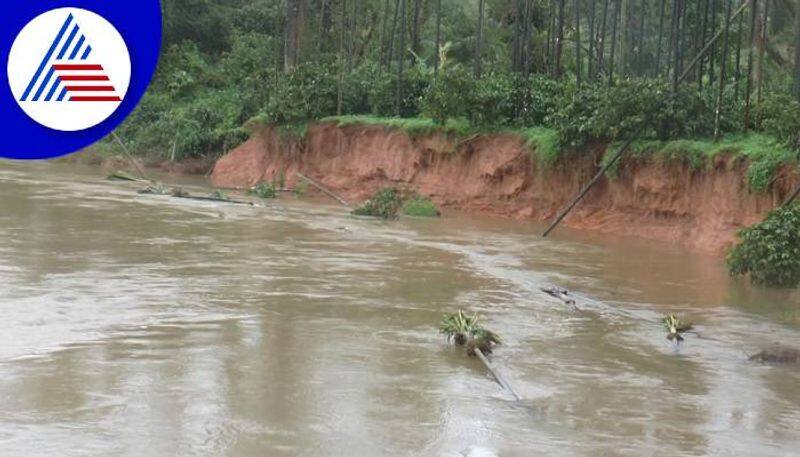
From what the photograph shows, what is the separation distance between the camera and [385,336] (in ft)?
30.8

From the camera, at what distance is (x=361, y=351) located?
8.77 m

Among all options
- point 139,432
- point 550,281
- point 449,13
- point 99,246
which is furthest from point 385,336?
point 449,13

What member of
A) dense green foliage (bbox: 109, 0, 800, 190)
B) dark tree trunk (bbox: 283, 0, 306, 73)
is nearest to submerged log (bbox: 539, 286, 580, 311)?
dense green foliage (bbox: 109, 0, 800, 190)

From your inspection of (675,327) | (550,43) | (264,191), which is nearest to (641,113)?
(264,191)

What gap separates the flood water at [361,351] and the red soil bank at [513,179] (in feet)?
5.88

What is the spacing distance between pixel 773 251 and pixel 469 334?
566 centimetres

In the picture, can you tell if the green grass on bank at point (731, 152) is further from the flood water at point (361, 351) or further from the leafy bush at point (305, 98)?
the leafy bush at point (305, 98)

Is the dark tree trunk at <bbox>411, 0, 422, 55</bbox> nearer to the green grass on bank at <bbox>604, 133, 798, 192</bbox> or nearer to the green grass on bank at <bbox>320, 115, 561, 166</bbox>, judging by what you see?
the green grass on bank at <bbox>320, 115, 561, 166</bbox>

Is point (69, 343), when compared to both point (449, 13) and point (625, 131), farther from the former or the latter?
point (449, 13)

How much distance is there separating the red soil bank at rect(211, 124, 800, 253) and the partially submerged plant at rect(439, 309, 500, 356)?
331 inches

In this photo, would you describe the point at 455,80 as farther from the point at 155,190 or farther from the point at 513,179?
the point at 155,190

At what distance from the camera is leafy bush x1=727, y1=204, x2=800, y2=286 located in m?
13.0

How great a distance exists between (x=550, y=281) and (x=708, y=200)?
236 inches

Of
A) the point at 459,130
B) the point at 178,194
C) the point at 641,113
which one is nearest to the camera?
the point at 641,113
